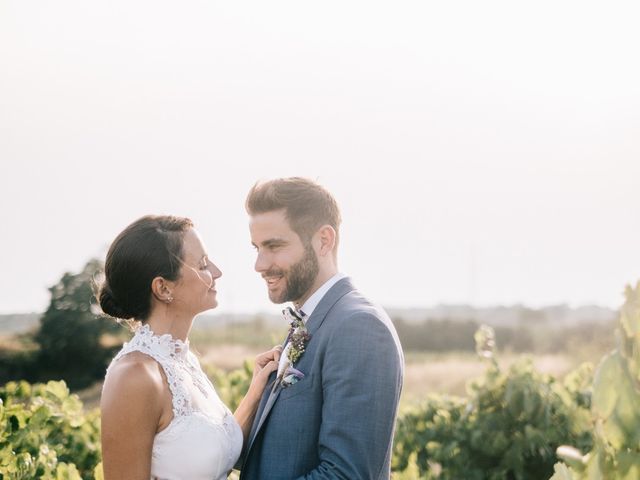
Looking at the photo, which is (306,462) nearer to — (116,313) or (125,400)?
(125,400)

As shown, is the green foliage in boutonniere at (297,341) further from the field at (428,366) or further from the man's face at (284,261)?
the field at (428,366)

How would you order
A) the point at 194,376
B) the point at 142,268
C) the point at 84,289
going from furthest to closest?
the point at 84,289 → the point at 194,376 → the point at 142,268

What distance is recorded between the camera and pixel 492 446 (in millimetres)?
6637

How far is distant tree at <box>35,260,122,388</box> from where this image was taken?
109ft

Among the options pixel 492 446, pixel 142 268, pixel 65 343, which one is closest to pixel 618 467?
pixel 142 268

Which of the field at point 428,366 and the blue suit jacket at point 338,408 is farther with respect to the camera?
the field at point 428,366

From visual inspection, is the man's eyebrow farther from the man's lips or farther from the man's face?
the man's lips

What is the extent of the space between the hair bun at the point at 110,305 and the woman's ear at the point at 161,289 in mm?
168

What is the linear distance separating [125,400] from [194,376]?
0.61 m

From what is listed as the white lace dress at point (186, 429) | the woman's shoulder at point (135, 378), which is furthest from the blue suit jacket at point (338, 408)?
the woman's shoulder at point (135, 378)

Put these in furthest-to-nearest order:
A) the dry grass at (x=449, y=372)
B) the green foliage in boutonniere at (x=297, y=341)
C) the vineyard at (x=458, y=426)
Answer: the dry grass at (x=449, y=372), the vineyard at (x=458, y=426), the green foliage in boutonniere at (x=297, y=341)

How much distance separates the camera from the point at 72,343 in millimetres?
33875

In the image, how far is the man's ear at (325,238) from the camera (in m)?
3.67

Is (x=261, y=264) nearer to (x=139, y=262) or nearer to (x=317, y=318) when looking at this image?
(x=317, y=318)
